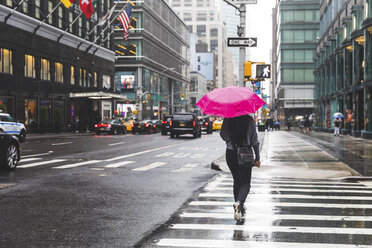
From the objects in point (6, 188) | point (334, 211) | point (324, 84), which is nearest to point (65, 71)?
point (324, 84)

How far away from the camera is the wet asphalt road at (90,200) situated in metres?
6.37

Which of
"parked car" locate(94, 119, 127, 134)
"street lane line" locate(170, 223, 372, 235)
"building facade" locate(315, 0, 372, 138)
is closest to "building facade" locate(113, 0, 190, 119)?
"parked car" locate(94, 119, 127, 134)

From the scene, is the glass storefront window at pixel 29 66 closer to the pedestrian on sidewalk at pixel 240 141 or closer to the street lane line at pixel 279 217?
the street lane line at pixel 279 217

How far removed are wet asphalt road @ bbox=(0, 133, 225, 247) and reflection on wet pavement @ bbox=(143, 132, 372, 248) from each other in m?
0.48

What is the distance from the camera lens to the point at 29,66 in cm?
4478

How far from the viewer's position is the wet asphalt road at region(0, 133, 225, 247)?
251 inches

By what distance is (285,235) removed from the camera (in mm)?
6398

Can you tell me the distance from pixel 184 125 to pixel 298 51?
57.4 m

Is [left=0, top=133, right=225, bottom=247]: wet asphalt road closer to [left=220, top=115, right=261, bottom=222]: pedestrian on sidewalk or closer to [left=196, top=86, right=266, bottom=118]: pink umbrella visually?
[left=220, top=115, right=261, bottom=222]: pedestrian on sidewalk

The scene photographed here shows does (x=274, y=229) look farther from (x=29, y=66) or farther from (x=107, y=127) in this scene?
(x=29, y=66)

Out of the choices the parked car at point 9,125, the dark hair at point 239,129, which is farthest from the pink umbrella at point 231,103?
the parked car at point 9,125

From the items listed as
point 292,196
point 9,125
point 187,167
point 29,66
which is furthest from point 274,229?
point 29,66

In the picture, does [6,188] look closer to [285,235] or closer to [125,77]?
[285,235]

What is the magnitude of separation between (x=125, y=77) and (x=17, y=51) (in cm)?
4390
